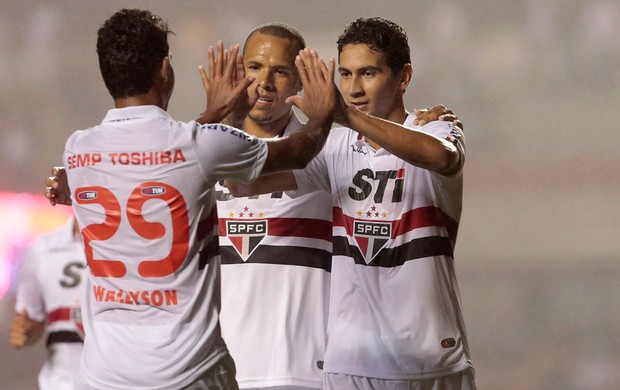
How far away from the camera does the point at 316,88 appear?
3.60 metres

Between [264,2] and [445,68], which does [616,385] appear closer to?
[445,68]

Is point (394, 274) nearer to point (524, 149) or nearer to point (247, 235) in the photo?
point (247, 235)

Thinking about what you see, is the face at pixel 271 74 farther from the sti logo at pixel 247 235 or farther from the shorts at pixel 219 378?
the shorts at pixel 219 378

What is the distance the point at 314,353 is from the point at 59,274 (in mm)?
1440

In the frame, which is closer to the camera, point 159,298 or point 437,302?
point 159,298

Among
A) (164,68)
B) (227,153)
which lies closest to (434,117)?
(227,153)

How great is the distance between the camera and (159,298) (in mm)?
3217

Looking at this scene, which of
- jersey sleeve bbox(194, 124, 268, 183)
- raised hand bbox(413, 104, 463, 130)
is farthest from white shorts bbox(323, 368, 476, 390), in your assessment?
jersey sleeve bbox(194, 124, 268, 183)

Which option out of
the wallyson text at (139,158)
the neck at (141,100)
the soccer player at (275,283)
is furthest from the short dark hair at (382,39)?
the wallyson text at (139,158)

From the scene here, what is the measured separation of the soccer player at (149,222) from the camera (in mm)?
3211

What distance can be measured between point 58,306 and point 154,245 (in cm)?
191

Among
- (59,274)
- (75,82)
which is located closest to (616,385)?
(59,274)

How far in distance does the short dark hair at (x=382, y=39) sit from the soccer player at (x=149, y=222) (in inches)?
43.4

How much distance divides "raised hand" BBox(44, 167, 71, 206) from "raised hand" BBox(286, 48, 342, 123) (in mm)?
880
